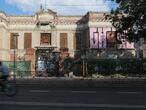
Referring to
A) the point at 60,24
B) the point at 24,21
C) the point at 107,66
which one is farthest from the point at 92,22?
the point at 107,66

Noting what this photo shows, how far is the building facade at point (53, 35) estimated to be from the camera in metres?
83.8

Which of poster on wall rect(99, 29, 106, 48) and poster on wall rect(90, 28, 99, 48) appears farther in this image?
poster on wall rect(90, 28, 99, 48)

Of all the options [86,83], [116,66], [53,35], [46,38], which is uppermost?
[53,35]

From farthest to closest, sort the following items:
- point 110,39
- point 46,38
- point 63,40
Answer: point 46,38
point 63,40
point 110,39

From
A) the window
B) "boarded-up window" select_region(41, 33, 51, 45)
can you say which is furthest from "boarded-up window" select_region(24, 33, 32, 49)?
the window

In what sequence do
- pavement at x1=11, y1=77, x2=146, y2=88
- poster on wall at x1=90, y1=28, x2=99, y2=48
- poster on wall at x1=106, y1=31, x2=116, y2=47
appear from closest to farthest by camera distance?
1. pavement at x1=11, y1=77, x2=146, y2=88
2. poster on wall at x1=106, y1=31, x2=116, y2=47
3. poster on wall at x1=90, y1=28, x2=99, y2=48

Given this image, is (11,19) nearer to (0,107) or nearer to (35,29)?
(35,29)

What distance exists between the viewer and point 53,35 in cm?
8812

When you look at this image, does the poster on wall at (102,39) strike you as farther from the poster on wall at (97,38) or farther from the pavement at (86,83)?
the pavement at (86,83)

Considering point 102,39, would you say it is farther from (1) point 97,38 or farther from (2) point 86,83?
(2) point 86,83

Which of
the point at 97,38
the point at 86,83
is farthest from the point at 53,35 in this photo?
the point at 86,83

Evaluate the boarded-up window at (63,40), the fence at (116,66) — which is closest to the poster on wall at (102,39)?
the boarded-up window at (63,40)

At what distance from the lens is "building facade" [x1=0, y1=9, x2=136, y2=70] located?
3300 inches

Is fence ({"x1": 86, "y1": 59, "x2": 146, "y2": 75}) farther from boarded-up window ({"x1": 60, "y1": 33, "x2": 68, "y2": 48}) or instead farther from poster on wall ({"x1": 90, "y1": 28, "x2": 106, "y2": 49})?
boarded-up window ({"x1": 60, "y1": 33, "x2": 68, "y2": 48})
